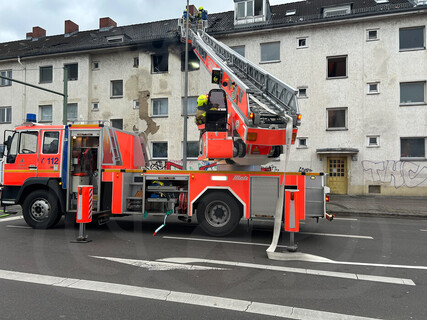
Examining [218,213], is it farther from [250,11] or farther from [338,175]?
[250,11]

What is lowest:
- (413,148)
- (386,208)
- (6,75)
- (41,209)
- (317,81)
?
(386,208)

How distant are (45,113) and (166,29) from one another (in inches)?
427

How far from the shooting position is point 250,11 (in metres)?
21.5

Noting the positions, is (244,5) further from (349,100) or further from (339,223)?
(339,223)

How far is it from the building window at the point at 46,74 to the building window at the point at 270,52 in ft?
50.5

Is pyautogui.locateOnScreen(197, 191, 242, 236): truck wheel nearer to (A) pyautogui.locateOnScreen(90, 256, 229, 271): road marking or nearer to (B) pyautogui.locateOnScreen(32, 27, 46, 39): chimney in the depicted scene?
(A) pyautogui.locateOnScreen(90, 256, 229, 271): road marking

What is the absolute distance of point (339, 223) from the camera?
10.0 meters

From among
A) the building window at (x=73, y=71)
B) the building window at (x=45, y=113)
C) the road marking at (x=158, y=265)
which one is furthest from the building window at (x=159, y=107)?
the road marking at (x=158, y=265)

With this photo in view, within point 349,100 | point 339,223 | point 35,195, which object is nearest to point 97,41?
point 349,100

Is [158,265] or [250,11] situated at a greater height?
[250,11]

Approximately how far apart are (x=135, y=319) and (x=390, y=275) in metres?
3.67

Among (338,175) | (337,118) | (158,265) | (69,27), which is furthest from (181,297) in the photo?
(69,27)

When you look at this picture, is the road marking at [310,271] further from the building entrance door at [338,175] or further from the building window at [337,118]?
the building window at [337,118]

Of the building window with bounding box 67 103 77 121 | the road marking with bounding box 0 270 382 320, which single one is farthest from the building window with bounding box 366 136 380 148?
the building window with bounding box 67 103 77 121
